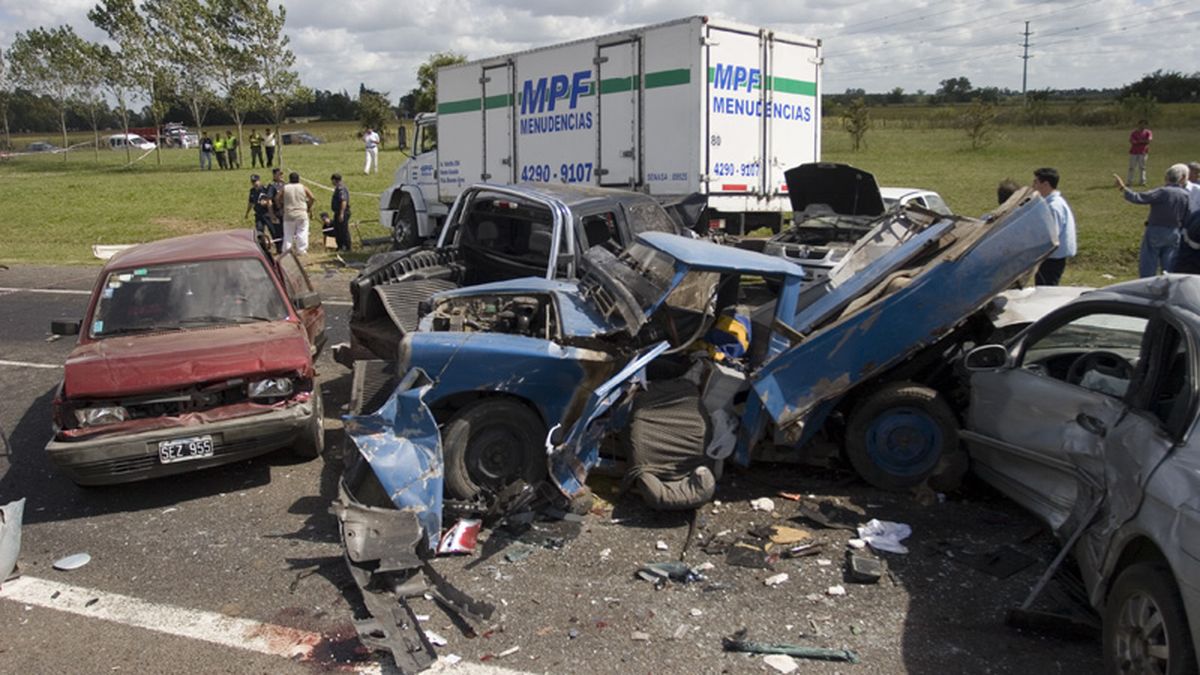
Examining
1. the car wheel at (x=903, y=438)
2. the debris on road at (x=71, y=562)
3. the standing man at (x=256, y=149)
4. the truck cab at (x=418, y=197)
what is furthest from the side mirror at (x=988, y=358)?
the standing man at (x=256, y=149)

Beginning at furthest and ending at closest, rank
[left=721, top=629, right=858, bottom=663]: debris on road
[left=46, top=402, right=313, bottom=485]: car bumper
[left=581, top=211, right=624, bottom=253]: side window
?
[left=581, top=211, right=624, bottom=253]: side window
[left=46, top=402, right=313, bottom=485]: car bumper
[left=721, top=629, right=858, bottom=663]: debris on road

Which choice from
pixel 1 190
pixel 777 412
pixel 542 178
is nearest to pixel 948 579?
pixel 777 412

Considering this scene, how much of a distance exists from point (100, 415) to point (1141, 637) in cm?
565

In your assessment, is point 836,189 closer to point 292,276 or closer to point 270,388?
point 292,276

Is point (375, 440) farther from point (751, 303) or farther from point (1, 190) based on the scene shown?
point (1, 190)

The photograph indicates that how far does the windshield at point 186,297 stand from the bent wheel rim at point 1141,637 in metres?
5.70

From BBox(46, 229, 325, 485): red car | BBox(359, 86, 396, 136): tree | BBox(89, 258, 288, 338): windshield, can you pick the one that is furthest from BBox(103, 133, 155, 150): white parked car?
BBox(46, 229, 325, 485): red car

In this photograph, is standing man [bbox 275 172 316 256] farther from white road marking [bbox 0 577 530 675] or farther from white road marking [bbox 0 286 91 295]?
white road marking [bbox 0 577 530 675]

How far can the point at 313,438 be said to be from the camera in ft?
20.7

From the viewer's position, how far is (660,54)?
12773 millimetres

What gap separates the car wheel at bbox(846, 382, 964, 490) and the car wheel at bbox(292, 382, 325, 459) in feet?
11.7

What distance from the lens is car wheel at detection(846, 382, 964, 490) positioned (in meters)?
5.72

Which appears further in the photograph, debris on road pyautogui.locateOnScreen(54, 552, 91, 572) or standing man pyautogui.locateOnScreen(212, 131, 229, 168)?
standing man pyautogui.locateOnScreen(212, 131, 229, 168)

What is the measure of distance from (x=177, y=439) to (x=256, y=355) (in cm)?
74
